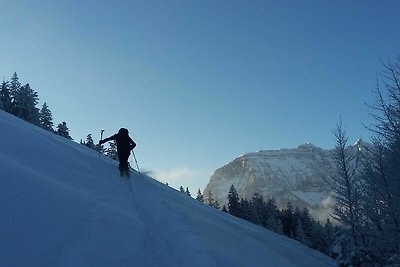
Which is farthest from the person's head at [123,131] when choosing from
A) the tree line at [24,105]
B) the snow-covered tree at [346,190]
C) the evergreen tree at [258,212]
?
the evergreen tree at [258,212]

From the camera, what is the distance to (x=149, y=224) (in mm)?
10953

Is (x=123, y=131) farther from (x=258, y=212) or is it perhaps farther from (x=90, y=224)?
(x=258, y=212)

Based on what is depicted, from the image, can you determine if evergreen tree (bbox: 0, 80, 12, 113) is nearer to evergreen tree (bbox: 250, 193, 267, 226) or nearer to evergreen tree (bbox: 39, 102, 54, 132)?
evergreen tree (bbox: 39, 102, 54, 132)

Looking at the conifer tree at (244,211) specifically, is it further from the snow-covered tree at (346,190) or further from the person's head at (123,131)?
the person's head at (123,131)

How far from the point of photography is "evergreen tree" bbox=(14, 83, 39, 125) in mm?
56138

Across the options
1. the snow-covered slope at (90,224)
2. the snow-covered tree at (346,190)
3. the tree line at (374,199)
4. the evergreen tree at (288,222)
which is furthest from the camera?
the evergreen tree at (288,222)

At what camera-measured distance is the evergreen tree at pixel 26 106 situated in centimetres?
5614

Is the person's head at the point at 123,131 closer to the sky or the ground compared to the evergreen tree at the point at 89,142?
closer to the ground

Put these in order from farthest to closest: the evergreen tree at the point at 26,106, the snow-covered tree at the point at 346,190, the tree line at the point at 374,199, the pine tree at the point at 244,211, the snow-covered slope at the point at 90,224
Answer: the pine tree at the point at 244,211, the evergreen tree at the point at 26,106, the snow-covered tree at the point at 346,190, the tree line at the point at 374,199, the snow-covered slope at the point at 90,224

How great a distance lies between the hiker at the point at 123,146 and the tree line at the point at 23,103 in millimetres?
41623

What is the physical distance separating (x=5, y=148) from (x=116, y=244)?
21.8 ft

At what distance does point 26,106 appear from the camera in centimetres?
5700

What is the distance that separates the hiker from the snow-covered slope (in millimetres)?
1364

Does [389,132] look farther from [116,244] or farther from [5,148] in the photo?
[5,148]
